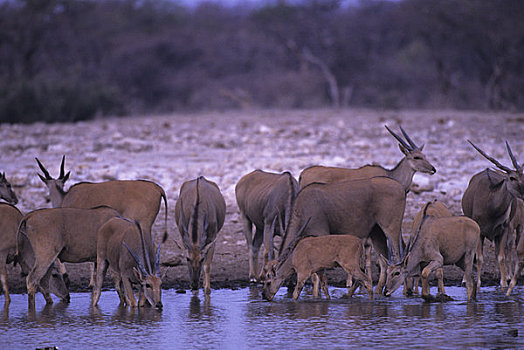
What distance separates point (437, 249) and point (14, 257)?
12.8ft

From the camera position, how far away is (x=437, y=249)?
8188mm

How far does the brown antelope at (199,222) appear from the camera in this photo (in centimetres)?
862

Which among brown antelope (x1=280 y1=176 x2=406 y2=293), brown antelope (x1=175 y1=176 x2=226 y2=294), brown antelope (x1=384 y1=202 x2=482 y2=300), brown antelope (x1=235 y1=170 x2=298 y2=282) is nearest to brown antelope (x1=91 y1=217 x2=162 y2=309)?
brown antelope (x1=175 y1=176 x2=226 y2=294)

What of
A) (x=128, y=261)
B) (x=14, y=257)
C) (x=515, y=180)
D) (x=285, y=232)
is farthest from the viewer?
(x=515, y=180)

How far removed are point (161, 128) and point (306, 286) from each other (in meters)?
12.4

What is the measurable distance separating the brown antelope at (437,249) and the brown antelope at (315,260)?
324 mm

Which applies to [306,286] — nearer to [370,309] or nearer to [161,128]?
[370,309]

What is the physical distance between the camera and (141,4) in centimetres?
4684

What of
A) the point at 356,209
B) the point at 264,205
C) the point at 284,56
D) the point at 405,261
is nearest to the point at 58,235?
the point at 264,205

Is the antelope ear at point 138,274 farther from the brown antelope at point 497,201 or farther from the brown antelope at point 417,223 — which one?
the brown antelope at point 497,201

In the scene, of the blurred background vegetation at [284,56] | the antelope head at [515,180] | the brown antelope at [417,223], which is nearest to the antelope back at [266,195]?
the brown antelope at [417,223]

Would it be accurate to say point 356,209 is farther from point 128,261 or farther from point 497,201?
point 128,261

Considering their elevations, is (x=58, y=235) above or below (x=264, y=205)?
below

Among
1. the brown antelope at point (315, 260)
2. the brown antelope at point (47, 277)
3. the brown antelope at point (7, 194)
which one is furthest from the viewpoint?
the brown antelope at point (7, 194)
